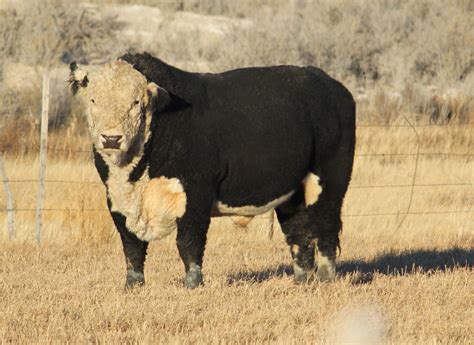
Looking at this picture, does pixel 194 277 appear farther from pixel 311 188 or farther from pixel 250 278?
pixel 311 188

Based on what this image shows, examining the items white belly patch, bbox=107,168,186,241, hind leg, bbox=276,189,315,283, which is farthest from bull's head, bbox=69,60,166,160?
hind leg, bbox=276,189,315,283

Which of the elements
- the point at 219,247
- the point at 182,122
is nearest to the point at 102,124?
the point at 182,122

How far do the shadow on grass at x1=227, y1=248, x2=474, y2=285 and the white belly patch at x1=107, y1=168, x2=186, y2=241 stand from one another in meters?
1.02

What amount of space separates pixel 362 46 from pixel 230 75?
1746 cm

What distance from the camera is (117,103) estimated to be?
9.16m

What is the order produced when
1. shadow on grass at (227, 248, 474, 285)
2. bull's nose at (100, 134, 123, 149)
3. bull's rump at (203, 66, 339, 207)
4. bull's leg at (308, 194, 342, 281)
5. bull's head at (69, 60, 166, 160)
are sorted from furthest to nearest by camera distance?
shadow on grass at (227, 248, 474, 285) < bull's leg at (308, 194, 342, 281) < bull's rump at (203, 66, 339, 207) < bull's head at (69, 60, 166, 160) < bull's nose at (100, 134, 123, 149)

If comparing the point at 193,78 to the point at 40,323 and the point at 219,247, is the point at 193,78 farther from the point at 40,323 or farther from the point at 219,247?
the point at 219,247

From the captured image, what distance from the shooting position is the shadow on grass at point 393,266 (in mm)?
10906

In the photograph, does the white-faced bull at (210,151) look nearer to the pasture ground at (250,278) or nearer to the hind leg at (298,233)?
the hind leg at (298,233)

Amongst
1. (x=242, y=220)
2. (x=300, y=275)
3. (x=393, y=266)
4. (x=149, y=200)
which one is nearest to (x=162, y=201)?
(x=149, y=200)

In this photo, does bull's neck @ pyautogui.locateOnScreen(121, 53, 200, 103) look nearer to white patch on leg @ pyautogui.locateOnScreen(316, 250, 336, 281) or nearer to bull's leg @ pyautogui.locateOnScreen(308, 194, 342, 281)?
bull's leg @ pyautogui.locateOnScreen(308, 194, 342, 281)

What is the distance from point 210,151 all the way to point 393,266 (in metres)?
3.24

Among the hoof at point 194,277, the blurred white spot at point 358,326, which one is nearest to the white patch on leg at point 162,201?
the hoof at point 194,277

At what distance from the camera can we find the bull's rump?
32.2ft
